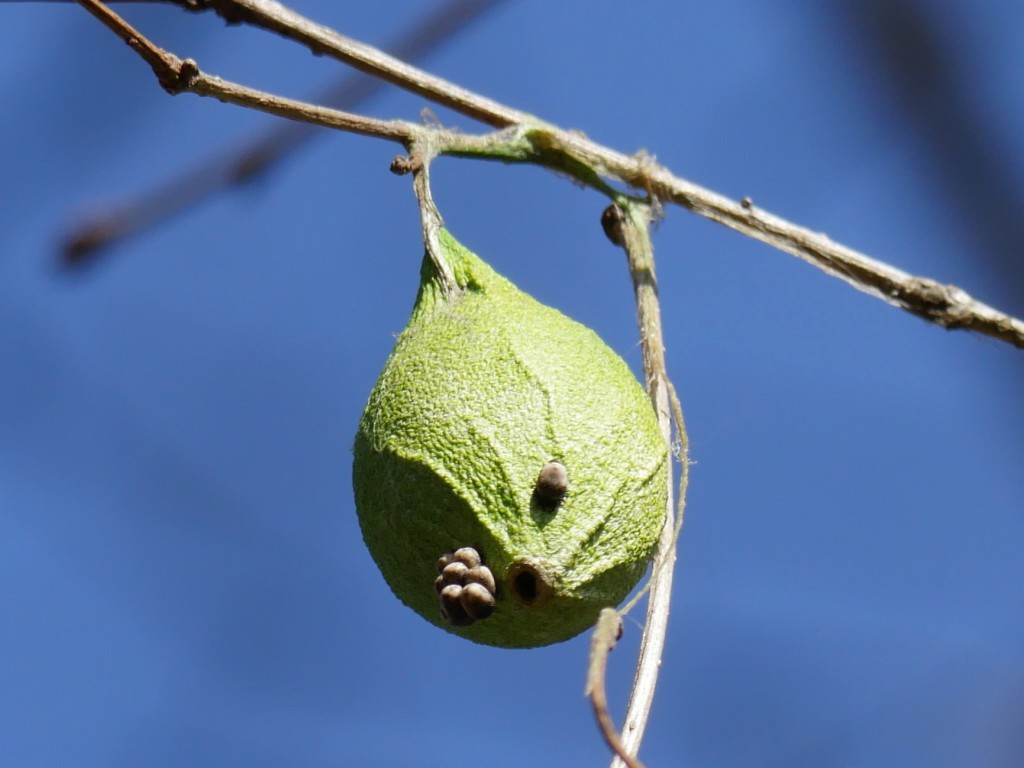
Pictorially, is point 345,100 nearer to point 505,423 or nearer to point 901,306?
point 505,423

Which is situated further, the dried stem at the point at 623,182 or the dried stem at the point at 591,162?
the dried stem at the point at 591,162

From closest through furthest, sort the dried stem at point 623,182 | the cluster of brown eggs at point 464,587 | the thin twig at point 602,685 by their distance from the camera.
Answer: the thin twig at point 602,685
the cluster of brown eggs at point 464,587
the dried stem at point 623,182

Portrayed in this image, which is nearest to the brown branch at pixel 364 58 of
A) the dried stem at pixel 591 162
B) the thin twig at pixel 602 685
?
the dried stem at pixel 591 162

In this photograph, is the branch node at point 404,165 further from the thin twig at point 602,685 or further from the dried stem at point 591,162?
the thin twig at point 602,685

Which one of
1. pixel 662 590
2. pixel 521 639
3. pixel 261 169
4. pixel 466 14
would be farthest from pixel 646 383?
pixel 261 169

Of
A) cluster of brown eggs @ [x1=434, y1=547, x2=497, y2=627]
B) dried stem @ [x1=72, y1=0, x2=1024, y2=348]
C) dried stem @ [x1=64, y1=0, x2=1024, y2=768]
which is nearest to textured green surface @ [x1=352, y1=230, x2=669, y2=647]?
cluster of brown eggs @ [x1=434, y1=547, x2=497, y2=627]

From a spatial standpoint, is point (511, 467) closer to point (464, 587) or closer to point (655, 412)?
point (464, 587)
